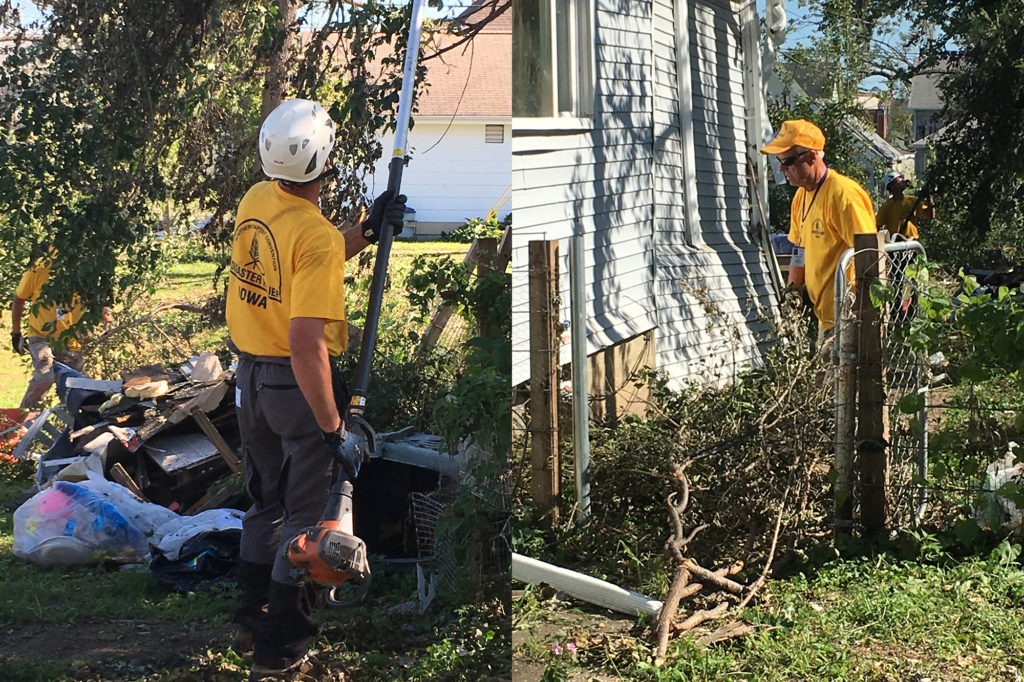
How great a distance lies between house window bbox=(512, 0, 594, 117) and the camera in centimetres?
280

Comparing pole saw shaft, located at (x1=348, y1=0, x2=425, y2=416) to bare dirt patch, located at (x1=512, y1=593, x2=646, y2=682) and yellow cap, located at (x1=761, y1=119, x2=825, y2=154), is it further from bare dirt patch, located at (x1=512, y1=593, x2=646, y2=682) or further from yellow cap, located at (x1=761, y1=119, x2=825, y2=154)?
yellow cap, located at (x1=761, y1=119, x2=825, y2=154)

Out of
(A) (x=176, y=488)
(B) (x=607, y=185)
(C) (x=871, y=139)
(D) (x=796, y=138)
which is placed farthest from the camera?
(A) (x=176, y=488)

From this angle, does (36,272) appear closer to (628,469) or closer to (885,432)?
(628,469)

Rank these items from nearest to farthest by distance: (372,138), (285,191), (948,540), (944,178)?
1. (285,191)
2. (944,178)
3. (372,138)
4. (948,540)

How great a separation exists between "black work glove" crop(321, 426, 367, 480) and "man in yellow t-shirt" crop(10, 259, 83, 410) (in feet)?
3.39

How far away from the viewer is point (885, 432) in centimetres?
425

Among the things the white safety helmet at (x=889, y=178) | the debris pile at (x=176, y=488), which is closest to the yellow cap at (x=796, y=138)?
the white safety helmet at (x=889, y=178)

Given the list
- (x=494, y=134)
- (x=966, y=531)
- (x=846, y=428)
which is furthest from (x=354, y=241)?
(x=966, y=531)

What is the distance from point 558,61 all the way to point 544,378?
0.84 m

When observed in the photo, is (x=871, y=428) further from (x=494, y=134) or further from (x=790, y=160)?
(x=494, y=134)

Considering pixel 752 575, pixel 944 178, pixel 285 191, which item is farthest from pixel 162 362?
pixel 944 178

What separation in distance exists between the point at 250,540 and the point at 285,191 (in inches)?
41.8

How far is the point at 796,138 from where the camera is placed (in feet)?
9.68

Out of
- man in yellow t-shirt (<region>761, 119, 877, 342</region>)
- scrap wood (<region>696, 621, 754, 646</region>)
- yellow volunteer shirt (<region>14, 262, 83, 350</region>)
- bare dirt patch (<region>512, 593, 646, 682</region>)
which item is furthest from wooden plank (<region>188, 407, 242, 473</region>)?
man in yellow t-shirt (<region>761, 119, 877, 342</region>)
